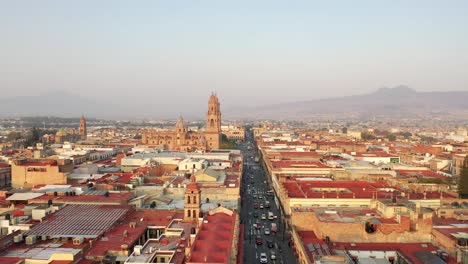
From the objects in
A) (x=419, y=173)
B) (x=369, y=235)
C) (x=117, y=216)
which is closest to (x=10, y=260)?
(x=117, y=216)

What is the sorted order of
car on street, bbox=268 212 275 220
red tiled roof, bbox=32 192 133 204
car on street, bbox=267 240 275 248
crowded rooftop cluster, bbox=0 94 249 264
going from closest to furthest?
crowded rooftop cluster, bbox=0 94 249 264, red tiled roof, bbox=32 192 133 204, car on street, bbox=267 240 275 248, car on street, bbox=268 212 275 220

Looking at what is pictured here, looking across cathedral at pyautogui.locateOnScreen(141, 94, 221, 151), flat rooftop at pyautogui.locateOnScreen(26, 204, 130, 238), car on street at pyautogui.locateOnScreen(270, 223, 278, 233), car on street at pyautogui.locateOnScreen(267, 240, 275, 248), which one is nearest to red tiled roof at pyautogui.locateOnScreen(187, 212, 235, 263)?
flat rooftop at pyautogui.locateOnScreen(26, 204, 130, 238)

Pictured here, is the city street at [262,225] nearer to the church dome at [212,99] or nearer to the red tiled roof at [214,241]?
the red tiled roof at [214,241]

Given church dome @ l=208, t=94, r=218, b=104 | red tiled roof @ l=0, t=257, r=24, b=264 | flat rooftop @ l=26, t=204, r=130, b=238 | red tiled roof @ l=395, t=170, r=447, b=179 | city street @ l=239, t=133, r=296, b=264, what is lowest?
city street @ l=239, t=133, r=296, b=264

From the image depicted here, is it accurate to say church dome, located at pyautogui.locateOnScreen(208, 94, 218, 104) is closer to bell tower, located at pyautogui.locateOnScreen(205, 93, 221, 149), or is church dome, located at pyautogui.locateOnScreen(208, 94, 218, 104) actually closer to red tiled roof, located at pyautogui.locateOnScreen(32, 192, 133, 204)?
bell tower, located at pyautogui.locateOnScreen(205, 93, 221, 149)

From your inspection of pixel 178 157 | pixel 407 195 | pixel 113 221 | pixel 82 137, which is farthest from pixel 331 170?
pixel 82 137

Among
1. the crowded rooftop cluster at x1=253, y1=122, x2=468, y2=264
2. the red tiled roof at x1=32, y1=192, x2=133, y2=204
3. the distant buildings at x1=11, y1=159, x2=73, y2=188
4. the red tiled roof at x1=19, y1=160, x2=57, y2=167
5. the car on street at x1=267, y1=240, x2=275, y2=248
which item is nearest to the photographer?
the crowded rooftop cluster at x1=253, y1=122, x2=468, y2=264

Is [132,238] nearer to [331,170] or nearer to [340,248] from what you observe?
[340,248]

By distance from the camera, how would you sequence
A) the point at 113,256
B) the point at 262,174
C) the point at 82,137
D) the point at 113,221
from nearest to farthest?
the point at 113,256 → the point at 113,221 → the point at 262,174 → the point at 82,137
